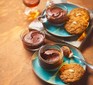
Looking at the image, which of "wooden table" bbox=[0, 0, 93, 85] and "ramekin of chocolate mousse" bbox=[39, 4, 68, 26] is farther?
"ramekin of chocolate mousse" bbox=[39, 4, 68, 26]

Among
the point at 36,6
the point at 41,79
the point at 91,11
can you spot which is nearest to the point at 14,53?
the point at 41,79

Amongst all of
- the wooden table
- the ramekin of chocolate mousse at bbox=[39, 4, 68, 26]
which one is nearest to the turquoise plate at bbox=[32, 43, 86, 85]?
the wooden table

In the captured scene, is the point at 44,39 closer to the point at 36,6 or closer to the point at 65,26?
the point at 65,26

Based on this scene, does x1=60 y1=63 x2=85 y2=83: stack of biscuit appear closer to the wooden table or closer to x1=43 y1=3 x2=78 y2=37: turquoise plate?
the wooden table

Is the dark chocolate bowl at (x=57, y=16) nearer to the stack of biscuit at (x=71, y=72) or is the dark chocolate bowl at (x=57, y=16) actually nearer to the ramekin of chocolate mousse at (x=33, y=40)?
the ramekin of chocolate mousse at (x=33, y=40)

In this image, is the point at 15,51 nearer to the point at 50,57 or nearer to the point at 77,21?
the point at 50,57

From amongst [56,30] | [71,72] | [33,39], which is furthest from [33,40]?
[71,72]

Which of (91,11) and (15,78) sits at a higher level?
(91,11)
